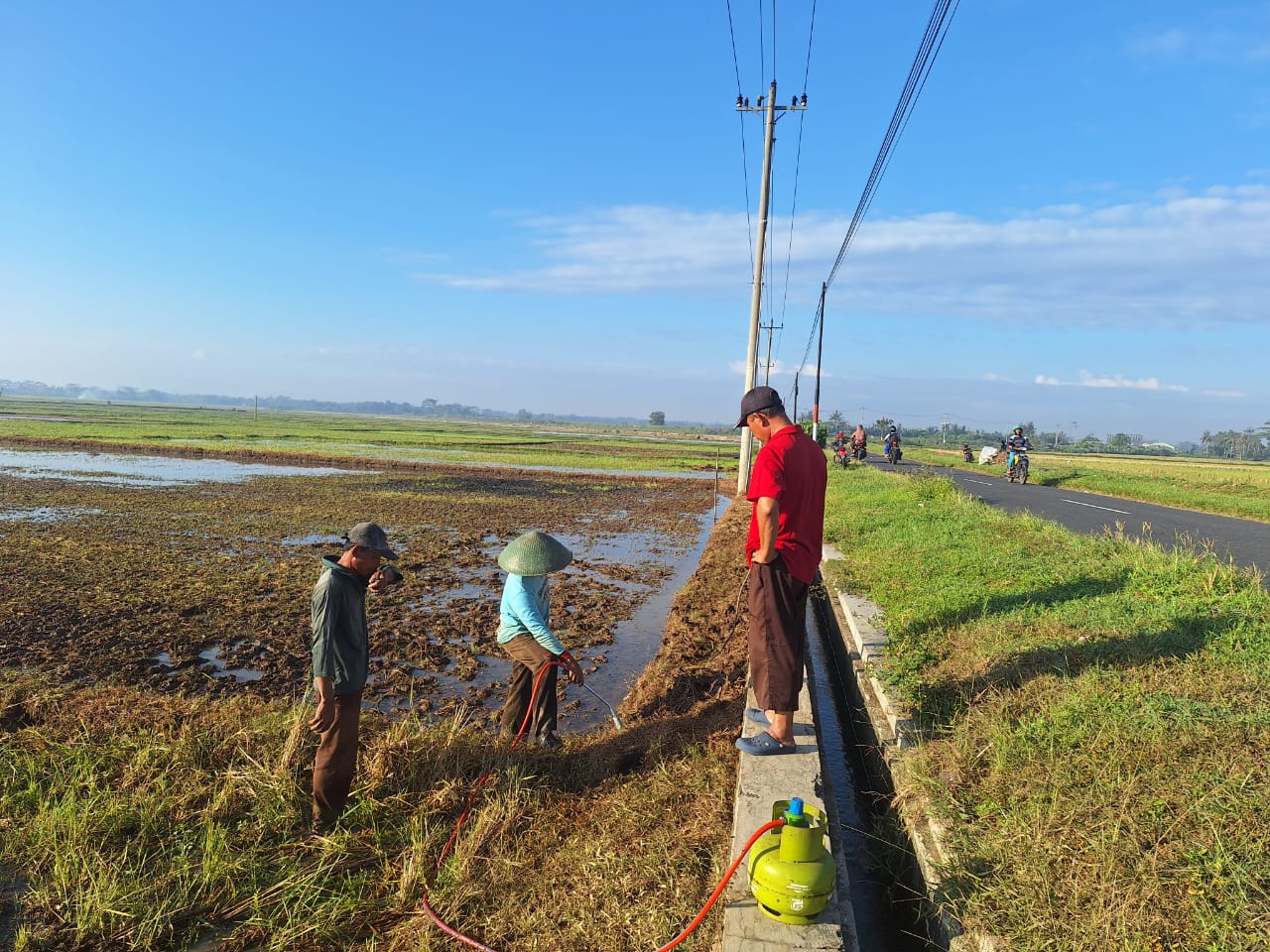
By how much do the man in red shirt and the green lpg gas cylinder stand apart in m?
1.18

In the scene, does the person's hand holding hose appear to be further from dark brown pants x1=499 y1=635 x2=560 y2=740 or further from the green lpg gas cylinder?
the green lpg gas cylinder

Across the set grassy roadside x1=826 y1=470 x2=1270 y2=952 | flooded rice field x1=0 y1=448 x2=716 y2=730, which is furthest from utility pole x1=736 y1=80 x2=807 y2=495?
grassy roadside x1=826 y1=470 x2=1270 y2=952

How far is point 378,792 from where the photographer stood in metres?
4.07

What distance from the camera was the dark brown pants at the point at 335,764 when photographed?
3828 mm

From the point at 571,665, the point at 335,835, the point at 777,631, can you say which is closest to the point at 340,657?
the point at 335,835

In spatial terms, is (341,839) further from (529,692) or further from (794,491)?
(794,491)

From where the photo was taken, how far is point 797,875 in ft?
9.08

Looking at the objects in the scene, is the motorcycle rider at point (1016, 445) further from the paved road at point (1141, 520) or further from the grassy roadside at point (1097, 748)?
the grassy roadside at point (1097, 748)

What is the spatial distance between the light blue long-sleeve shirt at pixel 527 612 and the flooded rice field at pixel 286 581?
1.54 meters

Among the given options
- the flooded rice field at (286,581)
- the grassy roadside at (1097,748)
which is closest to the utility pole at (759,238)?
the flooded rice field at (286,581)

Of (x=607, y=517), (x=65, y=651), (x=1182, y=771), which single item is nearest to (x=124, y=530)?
(x=65, y=651)

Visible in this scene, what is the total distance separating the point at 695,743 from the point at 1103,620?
327 cm

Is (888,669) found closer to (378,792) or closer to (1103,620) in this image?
(1103,620)

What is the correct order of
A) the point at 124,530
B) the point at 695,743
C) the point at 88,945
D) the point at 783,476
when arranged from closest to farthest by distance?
the point at 88,945
the point at 783,476
the point at 695,743
the point at 124,530
